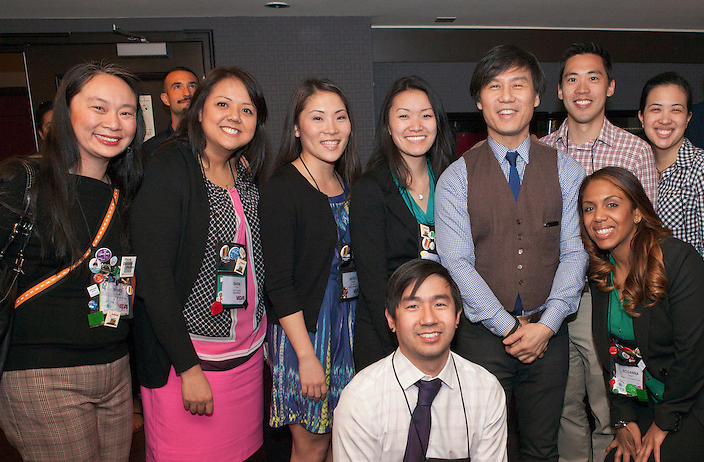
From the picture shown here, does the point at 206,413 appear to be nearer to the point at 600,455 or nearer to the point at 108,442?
the point at 108,442

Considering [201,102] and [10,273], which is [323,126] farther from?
[10,273]

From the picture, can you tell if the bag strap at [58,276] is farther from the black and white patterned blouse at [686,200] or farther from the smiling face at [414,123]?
the black and white patterned blouse at [686,200]

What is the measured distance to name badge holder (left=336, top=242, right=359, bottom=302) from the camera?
1962 millimetres

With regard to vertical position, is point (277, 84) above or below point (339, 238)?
above

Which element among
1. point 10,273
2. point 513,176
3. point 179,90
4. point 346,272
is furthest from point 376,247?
point 179,90

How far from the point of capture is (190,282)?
5.76 feet

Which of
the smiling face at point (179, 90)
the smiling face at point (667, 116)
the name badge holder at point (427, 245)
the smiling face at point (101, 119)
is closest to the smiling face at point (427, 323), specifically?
the name badge holder at point (427, 245)

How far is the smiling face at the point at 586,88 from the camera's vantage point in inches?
92.7

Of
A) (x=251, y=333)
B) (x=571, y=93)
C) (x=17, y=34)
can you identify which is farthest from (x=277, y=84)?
(x=251, y=333)

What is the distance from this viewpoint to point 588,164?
2338 millimetres

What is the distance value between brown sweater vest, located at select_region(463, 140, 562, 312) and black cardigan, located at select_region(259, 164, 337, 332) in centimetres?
56

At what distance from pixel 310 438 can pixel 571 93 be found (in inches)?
75.6

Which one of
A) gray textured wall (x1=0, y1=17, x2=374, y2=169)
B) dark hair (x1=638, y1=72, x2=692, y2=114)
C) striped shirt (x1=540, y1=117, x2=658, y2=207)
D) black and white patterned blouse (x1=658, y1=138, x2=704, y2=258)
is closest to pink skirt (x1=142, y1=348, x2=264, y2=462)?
striped shirt (x1=540, y1=117, x2=658, y2=207)

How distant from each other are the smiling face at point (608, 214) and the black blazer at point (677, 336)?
15 cm
